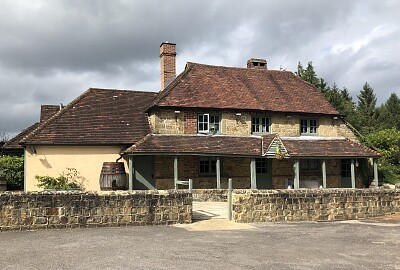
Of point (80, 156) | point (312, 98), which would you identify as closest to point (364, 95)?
point (312, 98)

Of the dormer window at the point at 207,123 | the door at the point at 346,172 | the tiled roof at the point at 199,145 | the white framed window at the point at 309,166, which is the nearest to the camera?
the tiled roof at the point at 199,145

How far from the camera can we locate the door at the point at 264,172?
2258 cm

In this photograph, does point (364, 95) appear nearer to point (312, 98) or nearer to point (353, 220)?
point (312, 98)

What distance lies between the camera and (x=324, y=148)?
22.5m

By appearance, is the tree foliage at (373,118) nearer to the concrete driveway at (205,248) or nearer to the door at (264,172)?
the door at (264,172)

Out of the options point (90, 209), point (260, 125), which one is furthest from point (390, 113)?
point (90, 209)

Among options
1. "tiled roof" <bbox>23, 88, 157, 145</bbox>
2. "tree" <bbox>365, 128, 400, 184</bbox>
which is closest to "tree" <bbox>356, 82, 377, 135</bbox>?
"tree" <bbox>365, 128, 400, 184</bbox>

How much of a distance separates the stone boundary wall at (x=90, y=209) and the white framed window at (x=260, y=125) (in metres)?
12.5

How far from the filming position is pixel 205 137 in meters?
21.4

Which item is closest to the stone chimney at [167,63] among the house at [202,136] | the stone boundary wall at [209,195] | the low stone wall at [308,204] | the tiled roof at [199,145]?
the house at [202,136]

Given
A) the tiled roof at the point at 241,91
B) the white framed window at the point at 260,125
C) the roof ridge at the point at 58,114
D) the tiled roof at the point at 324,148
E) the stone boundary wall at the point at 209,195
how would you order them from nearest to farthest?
the stone boundary wall at the point at 209,195
the roof ridge at the point at 58,114
the tiled roof at the point at 324,148
the tiled roof at the point at 241,91
the white framed window at the point at 260,125

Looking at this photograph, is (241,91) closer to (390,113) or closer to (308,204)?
(308,204)

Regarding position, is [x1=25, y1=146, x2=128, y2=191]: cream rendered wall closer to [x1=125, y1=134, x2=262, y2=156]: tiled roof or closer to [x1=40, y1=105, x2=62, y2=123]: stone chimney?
[x1=125, y1=134, x2=262, y2=156]: tiled roof

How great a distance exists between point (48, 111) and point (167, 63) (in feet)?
27.7
